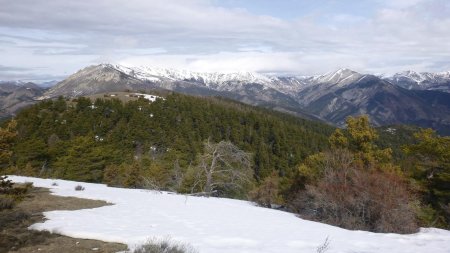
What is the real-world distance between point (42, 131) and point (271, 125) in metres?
70.2

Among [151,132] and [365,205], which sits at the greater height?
[365,205]

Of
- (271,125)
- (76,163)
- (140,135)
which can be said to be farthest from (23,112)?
(271,125)

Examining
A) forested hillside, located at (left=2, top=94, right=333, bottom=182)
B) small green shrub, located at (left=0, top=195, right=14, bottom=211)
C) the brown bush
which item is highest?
small green shrub, located at (left=0, top=195, right=14, bottom=211)

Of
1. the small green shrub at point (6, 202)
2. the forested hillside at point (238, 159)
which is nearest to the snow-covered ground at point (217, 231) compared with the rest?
the small green shrub at point (6, 202)

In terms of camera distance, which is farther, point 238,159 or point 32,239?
point 238,159

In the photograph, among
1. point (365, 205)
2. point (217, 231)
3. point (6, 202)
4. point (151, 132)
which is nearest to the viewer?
point (217, 231)

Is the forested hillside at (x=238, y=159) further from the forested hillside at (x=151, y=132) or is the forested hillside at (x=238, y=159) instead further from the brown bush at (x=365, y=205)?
the forested hillside at (x=151, y=132)

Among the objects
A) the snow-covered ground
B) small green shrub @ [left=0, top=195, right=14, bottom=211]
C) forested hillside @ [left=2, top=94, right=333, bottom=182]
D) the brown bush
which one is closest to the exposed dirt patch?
small green shrub @ [left=0, top=195, right=14, bottom=211]

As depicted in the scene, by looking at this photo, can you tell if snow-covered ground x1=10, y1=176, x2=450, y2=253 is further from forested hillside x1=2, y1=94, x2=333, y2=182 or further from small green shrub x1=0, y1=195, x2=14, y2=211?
forested hillside x1=2, y1=94, x2=333, y2=182

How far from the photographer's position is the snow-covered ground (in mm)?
10352

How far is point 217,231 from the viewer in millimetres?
12008

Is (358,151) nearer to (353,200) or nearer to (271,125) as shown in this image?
(353,200)

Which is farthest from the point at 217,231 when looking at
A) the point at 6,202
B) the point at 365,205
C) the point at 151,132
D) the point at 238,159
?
the point at 151,132

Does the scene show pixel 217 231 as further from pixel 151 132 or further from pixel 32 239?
pixel 151 132
